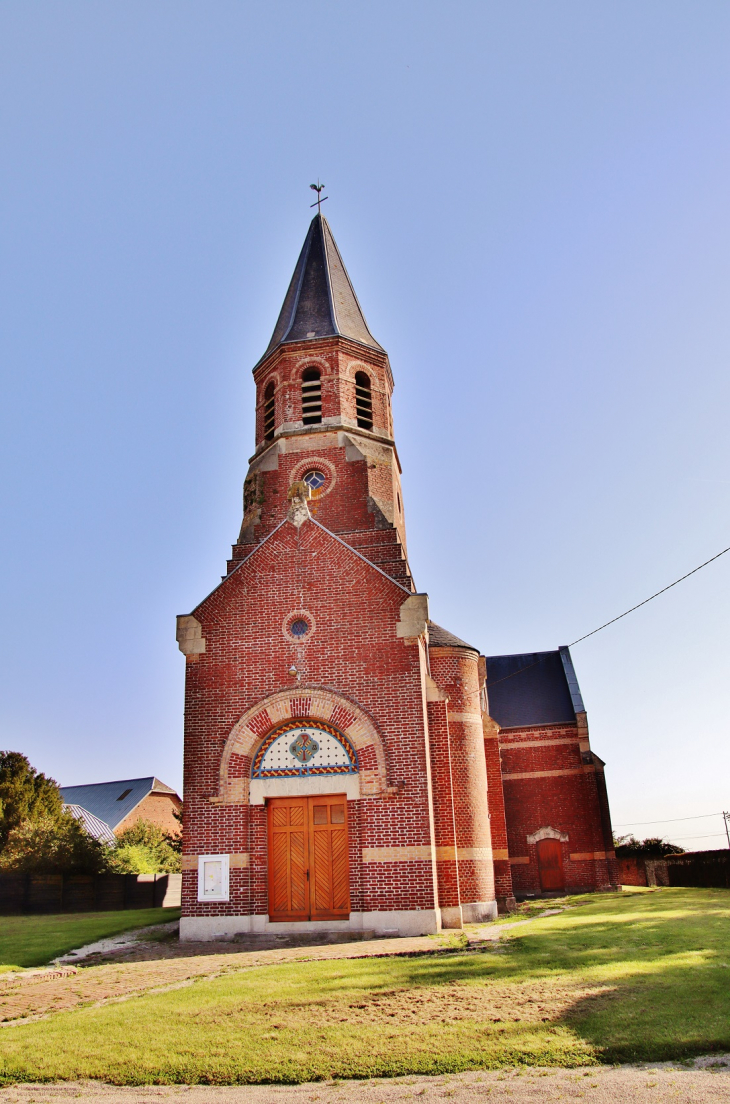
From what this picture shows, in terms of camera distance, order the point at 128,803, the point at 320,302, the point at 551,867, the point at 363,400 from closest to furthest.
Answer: the point at 363,400 → the point at 320,302 → the point at 551,867 → the point at 128,803

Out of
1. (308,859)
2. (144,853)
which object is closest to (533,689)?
(144,853)

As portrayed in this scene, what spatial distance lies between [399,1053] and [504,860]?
15.6m

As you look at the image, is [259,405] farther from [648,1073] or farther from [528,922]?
[648,1073]

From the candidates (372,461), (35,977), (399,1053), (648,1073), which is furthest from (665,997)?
(372,461)

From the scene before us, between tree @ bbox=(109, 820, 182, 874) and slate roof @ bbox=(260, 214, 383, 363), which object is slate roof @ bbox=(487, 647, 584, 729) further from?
slate roof @ bbox=(260, 214, 383, 363)

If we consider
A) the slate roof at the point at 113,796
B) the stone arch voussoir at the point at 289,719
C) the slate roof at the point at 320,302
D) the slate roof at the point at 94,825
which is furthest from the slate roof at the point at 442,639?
the slate roof at the point at 113,796

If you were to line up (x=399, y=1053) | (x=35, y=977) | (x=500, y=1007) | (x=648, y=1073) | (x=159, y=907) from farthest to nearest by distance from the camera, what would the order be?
(x=159, y=907) < (x=35, y=977) < (x=500, y=1007) < (x=399, y=1053) < (x=648, y=1073)

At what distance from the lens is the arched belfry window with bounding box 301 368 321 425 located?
22.7m

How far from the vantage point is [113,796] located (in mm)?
49656

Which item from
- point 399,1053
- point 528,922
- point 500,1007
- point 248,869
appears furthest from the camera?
point 528,922

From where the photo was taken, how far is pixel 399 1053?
6.54 m

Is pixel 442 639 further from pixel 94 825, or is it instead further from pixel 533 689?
pixel 94 825

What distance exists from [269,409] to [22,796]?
17351 millimetres

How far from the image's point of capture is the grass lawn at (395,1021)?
250 inches
